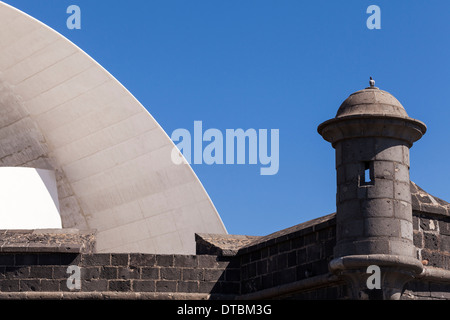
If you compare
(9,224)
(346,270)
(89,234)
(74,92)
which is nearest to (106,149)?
(74,92)

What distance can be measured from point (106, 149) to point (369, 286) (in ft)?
33.9

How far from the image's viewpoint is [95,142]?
21.1 metres

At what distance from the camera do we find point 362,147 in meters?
12.1

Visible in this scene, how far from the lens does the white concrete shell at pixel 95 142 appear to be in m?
20.9

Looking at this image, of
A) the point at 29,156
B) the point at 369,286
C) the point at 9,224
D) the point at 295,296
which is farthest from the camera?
the point at 29,156

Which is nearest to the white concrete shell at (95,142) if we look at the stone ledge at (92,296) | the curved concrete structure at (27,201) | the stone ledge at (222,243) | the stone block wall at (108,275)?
the curved concrete structure at (27,201)

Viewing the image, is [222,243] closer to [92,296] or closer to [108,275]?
[108,275]

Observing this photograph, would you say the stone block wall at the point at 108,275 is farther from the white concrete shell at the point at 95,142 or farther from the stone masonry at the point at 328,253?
the white concrete shell at the point at 95,142

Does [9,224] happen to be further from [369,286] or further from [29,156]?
[369,286]

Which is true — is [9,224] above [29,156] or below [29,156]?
below

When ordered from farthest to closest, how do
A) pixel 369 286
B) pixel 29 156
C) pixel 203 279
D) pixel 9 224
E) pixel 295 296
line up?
pixel 29 156 < pixel 9 224 < pixel 203 279 < pixel 295 296 < pixel 369 286

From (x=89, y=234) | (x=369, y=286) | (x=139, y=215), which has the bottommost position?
(x=369, y=286)

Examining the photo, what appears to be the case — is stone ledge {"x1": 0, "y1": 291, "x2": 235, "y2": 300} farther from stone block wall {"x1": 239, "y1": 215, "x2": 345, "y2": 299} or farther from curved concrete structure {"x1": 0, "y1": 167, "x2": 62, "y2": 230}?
curved concrete structure {"x1": 0, "y1": 167, "x2": 62, "y2": 230}

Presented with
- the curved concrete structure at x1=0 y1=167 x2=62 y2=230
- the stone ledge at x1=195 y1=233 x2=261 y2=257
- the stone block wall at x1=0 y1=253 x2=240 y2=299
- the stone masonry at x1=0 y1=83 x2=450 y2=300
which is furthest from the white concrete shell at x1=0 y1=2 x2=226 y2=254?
the stone block wall at x1=0 y1=253 x2=240 y2=299
